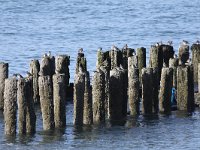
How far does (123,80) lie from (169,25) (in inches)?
1421

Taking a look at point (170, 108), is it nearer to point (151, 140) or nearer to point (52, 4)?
point (151, 140)

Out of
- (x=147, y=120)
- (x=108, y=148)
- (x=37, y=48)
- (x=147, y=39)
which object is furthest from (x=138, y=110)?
(x=147, y=39)

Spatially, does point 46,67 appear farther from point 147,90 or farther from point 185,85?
point 185,85

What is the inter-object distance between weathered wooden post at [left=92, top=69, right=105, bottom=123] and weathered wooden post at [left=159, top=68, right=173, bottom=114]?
229 cm

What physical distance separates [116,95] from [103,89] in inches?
29.3

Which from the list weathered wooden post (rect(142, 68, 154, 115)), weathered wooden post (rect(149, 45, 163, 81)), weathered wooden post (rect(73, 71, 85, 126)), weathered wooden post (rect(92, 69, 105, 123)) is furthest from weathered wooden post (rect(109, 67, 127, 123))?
weathered wooden post (rect(149, 45, 163, 81))

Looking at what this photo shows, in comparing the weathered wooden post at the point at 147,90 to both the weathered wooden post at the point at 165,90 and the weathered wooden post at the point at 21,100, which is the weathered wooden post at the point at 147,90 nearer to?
the weathered wooden post at the point at 165,90

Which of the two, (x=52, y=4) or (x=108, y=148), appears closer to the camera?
(x=108, y=148)

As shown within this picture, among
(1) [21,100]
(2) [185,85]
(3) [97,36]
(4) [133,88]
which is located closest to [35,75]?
(4) [133,88]

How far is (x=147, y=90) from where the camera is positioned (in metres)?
33.5

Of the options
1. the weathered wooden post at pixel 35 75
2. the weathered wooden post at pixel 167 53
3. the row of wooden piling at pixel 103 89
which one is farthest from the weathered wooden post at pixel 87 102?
the weathered wooden post at pixel 167 53

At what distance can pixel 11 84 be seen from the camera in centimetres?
3041

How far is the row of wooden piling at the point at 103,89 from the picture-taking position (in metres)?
30.7

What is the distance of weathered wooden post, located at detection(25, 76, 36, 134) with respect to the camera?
1201 inches
